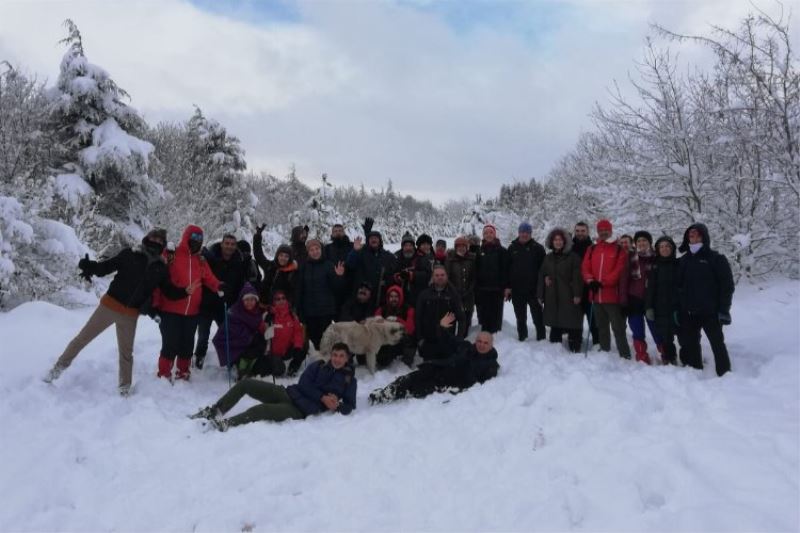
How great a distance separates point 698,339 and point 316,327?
5.26 metres

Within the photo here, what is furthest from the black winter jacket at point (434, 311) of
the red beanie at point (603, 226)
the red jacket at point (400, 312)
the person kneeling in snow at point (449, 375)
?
the red beanie at point (603, 226)

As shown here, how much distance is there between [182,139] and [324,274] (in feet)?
82.8

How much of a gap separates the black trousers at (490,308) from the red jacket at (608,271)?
4.76 ft

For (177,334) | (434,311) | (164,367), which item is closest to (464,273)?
(434,311)

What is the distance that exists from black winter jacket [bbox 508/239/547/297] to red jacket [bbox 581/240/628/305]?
82 centimetres

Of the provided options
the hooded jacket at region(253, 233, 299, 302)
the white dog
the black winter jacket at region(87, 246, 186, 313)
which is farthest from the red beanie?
the black winter jacket at region(87, 246, 186, 313)

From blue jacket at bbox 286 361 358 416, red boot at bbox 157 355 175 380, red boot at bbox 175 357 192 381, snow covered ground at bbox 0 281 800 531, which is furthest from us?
red boot at bbox 175 357 192 381

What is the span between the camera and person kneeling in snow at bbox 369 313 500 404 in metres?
6.04

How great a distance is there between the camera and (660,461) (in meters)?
3.86

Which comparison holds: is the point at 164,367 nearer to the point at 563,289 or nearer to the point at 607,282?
the point at 563,289

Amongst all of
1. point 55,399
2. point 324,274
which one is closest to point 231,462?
point 55,399

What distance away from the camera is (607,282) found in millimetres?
6988

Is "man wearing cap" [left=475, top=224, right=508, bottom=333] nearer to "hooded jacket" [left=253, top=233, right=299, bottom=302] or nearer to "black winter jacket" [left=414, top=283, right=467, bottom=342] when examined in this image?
"black winter jacket" [left=414, top=283, right=467, bottom=342]

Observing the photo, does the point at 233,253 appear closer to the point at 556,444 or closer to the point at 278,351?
the point at 278,351
